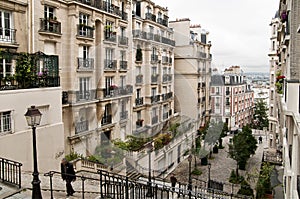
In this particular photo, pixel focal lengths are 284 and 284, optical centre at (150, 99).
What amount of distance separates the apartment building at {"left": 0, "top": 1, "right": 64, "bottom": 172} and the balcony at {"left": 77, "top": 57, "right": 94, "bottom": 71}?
0.93 meters

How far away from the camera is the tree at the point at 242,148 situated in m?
7.15

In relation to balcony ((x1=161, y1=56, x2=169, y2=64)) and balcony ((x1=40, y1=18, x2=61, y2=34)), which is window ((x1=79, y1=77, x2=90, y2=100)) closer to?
balcony ((x1=40, y1=18, x2=61, y2=34))

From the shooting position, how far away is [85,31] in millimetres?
5309

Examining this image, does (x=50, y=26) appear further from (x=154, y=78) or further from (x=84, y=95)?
(x=154, y=78)

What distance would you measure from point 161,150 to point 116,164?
1.01m

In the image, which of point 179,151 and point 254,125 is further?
point 254,125

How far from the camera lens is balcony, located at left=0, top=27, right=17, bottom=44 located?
4.14m

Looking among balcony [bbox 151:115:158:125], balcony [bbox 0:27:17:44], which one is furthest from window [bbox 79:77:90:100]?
balcony [bbox 151:115:158:125]

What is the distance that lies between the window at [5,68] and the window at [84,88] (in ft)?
4.66

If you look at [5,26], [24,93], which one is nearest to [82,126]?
[24,93]

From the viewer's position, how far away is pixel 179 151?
2080 mm

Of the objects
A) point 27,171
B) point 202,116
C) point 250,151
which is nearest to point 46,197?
point 27,171

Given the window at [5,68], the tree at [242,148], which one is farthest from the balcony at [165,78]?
the tree at [242,148]

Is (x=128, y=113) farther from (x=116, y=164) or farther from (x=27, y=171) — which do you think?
(x=27, y=171)
